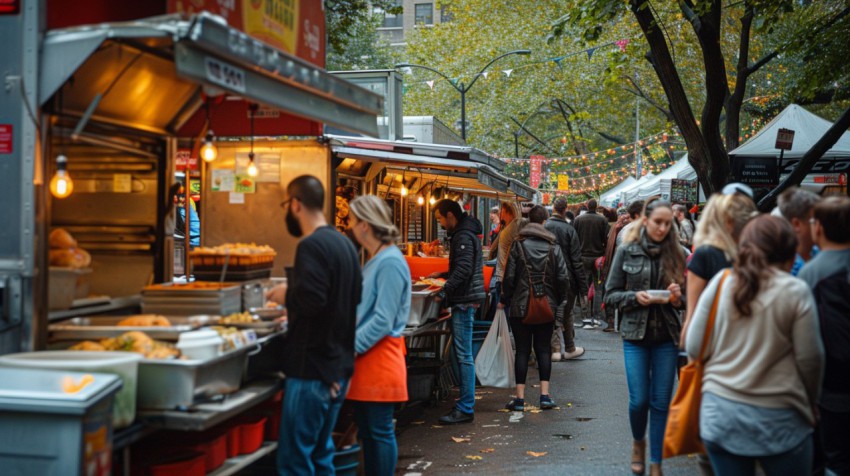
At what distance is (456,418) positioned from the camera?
30.1 ft

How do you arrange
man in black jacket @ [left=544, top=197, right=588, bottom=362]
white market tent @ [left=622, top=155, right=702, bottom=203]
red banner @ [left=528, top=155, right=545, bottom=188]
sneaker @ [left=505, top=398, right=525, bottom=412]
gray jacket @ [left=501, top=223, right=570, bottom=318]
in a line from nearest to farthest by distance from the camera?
gray jacket @ [left=501, top=223, right=570, bottom=318], sneaker @ [left=505, top=398, right=525, bottom=412], man in black jacket @ [left=544, top=197, right=588, bottom=362], white market tent @ [left=622, top=155, right=702, bottom=203], red banner @ [left=528, top=155, right=545, bottom=188]

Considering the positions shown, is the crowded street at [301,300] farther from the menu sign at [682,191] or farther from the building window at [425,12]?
the building window at [425,12]

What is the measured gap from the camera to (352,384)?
5.94 m

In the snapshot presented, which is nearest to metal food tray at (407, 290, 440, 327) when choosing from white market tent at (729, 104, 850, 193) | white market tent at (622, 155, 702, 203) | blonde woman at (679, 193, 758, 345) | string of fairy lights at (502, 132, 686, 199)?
blonde woman at (679, 193, 758, 345)

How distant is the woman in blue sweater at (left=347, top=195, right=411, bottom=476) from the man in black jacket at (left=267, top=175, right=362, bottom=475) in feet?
1.64

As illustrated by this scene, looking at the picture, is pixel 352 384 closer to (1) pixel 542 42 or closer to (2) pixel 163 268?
(2) pixel 163 268

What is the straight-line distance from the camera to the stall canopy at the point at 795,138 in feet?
54.6

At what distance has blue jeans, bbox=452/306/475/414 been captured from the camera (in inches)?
360

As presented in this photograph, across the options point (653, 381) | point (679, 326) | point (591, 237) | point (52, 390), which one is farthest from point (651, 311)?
point (591, 237)

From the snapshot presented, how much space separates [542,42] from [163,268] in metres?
32.6

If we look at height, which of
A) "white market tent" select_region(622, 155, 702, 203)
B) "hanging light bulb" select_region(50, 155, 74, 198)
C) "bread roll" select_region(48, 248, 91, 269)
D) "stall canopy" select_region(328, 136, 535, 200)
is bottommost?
"bread roll" select_region(48, 248, 91, 269)

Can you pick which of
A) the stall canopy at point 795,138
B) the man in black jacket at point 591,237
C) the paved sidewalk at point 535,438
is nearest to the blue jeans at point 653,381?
the paved sidewalk at point 535,438

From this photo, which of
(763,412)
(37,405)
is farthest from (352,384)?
(763,412)

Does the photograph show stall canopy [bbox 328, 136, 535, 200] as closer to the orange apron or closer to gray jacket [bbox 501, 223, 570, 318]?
gray jacket [bbox 501, 223, 570, 318]
